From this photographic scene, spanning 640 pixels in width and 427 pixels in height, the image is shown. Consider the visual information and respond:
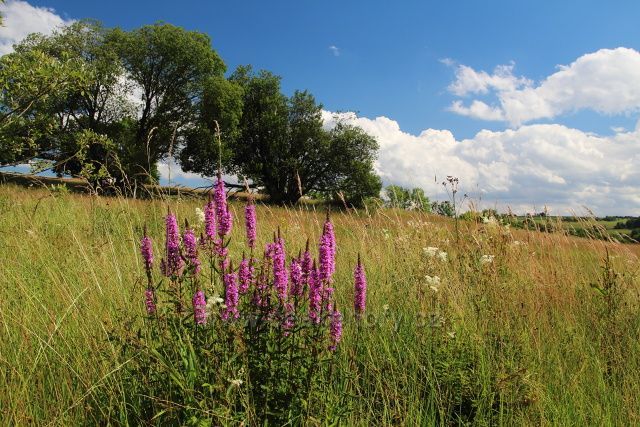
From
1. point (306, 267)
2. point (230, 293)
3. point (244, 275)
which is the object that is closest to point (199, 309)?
point (230, 293)

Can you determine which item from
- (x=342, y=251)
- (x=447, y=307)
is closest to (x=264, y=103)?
(x=342, y=251)

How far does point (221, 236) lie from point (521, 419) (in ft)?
7.78

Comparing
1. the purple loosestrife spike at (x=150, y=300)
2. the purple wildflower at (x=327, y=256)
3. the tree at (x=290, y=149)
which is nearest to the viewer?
the purple wildflower at (x=327, y=256)

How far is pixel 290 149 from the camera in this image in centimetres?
3347

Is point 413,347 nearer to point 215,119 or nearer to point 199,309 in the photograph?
point 199,309

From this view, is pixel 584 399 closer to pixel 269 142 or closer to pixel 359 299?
pixel 359 299

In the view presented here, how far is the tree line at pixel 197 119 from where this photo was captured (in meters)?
28.6

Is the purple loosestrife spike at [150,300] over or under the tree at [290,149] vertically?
under

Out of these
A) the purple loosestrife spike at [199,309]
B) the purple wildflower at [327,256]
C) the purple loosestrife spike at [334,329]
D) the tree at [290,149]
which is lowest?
the purple loosestrife spike at [334,329]

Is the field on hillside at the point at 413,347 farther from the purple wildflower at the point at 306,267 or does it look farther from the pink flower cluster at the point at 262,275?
the purple wildflower at the point at 306,267

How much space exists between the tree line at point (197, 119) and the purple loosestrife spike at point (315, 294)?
1023 inches

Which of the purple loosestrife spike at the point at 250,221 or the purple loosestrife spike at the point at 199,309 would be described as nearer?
the purple loosestrife spike at the point at 199,309

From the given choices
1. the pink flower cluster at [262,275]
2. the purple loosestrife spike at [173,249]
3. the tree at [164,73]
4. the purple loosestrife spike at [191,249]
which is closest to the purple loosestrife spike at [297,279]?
the pink flower cluster at [262,275]

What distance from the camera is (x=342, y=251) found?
7.32 meters
